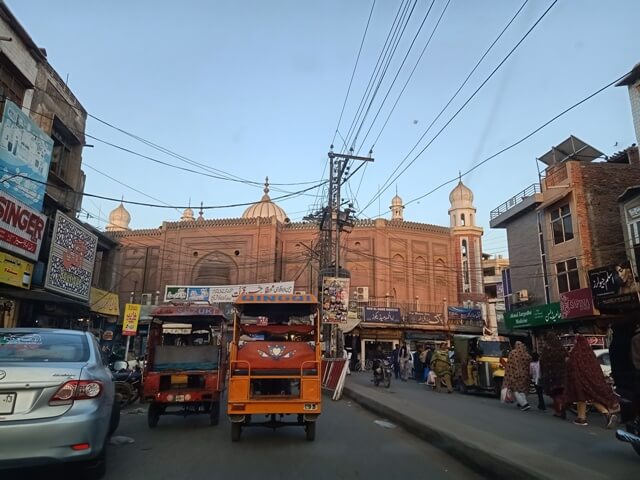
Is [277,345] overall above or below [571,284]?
below

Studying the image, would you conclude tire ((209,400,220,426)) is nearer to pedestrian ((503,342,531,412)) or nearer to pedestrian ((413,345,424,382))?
pedestrian ((503,342,531,412))

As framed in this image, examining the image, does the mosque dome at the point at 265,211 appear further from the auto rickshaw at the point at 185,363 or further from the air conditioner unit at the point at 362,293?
the auto rickshaw at the point at 185,363

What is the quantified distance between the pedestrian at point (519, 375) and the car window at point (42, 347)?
11023 millimetres

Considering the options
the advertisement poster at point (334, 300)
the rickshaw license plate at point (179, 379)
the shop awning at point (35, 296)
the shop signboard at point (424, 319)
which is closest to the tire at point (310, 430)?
the rickshaw license plate at point (179, 379)

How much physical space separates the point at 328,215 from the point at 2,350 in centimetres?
2218

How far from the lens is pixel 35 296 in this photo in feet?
60.7

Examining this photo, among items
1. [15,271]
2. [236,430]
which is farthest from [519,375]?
[15,271]

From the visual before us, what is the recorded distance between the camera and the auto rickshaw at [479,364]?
57.1 feet

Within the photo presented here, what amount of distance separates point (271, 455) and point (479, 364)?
1291 centimetres

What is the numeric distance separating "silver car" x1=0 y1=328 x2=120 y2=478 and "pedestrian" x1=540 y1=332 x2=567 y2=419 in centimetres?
1030

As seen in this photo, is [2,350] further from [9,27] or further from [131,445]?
[9,27]

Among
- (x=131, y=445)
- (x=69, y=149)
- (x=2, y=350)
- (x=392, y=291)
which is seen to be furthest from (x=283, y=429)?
(x=392, y=291)

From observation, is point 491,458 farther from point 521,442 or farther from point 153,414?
point 153,414

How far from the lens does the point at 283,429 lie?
9.27 m
